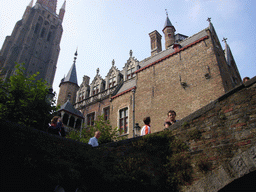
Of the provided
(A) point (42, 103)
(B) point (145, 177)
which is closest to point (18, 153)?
(B) point (145, 177)

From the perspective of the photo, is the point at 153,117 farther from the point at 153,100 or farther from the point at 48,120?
the point at 48,120

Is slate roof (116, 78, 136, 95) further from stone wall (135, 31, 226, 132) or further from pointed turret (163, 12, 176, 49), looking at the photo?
pointed turret (163, 12, 176, 49)

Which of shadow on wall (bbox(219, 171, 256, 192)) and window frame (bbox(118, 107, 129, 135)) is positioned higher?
window frame (bbox(118, 107, 129, 135))

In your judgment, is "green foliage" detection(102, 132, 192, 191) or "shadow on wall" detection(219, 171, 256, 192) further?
"green foliage" detection(102, 132, 192, 191)

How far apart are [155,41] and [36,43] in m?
48.2

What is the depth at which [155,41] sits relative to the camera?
2162cm

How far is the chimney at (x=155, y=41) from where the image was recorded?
69.5ft

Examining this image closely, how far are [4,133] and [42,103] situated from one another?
380 cm

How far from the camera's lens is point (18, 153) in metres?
4.40

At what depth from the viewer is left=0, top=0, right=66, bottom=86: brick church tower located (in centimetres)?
5525

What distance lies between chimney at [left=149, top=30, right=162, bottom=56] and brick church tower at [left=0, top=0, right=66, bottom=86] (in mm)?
40385

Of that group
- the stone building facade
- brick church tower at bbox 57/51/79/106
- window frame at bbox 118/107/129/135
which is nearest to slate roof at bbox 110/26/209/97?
the stone building facade

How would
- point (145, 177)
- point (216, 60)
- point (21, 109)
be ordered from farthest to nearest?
point (216, 60) < point (21, 109) < point (145, 177)

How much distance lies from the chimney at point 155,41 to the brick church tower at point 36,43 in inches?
1590
